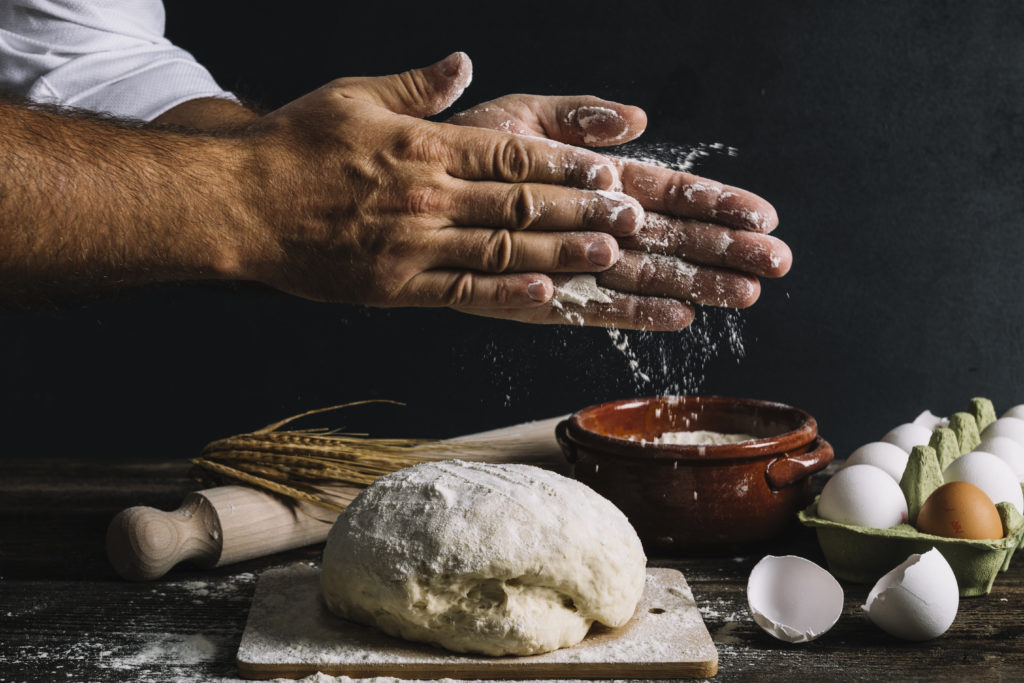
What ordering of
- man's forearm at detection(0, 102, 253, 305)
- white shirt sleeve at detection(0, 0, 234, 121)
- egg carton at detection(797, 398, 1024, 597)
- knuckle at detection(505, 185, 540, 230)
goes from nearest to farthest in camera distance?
1. egg carton at detection(797, 398, 1024, 597)
2. man's forearm at detection(0, 102, 253, 305)
3. knuckle at detection(505, 185, 540, 230)
4. white shirt sleeve at detection(0, 0, 234, 121)

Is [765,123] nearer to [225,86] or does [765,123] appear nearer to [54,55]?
[225,86]

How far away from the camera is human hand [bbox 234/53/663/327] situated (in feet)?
4.77

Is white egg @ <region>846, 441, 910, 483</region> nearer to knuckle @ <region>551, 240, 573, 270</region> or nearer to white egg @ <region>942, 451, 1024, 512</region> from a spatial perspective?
white egg @ <region>942, 451, 1024, 512</region>

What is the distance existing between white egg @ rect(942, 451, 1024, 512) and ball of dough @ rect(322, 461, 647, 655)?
0.53m

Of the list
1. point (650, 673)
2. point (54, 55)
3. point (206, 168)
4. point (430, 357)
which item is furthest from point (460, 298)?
point (430, 357)

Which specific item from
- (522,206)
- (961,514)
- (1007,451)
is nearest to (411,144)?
(522,206)

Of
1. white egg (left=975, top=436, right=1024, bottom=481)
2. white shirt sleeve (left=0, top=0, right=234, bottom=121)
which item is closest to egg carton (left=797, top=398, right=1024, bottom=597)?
white egg (left=975, top=436, right=1024, bottom=481)

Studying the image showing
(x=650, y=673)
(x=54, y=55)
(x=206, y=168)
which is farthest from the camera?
(x=54, y=55)

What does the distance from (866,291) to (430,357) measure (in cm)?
122

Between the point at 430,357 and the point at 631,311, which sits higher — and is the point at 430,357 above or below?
below

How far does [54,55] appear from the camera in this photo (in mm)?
1956

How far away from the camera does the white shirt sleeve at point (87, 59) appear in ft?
6.39

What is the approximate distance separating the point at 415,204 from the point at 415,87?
7.2 inches

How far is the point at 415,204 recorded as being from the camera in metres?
1.48
